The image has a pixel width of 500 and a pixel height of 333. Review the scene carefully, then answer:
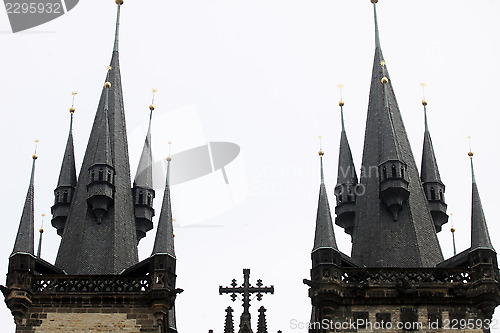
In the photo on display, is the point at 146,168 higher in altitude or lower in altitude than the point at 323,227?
higher

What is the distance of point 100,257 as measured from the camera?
110 feet

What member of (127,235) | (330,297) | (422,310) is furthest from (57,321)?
(422,310)

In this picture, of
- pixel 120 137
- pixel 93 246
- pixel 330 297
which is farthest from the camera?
pixel 120 137

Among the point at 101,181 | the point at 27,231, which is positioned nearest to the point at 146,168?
Answer: the point at 101,181

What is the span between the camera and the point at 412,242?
110 ft

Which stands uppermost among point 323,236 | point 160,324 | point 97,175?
point 97,175

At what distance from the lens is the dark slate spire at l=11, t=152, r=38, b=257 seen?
107ft

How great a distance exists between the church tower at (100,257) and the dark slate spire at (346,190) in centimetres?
478

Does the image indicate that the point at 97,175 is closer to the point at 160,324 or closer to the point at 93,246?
the point at 93,246

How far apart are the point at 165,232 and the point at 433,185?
7.80 metres

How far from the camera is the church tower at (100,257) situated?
31812 mm

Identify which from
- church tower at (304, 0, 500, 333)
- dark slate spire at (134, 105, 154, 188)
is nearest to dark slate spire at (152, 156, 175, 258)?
dark slate spire at (134, 105, 154, 188)

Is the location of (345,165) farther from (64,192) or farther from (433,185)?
(64,192)

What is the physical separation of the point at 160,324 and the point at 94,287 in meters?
1.83
